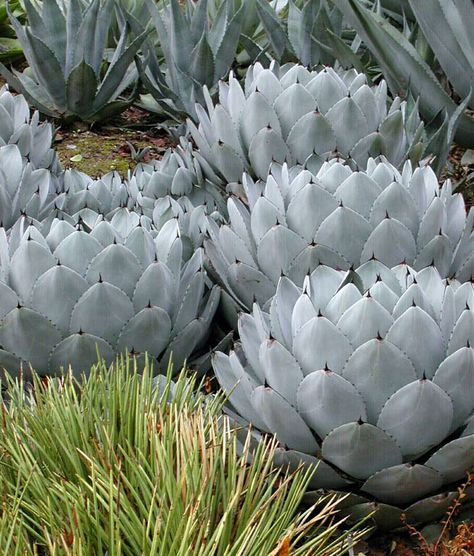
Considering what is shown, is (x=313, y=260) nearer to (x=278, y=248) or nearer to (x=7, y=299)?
(x=278, y=248)

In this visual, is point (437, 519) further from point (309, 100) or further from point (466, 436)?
point (309, 100)

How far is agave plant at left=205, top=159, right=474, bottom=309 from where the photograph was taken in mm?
1886

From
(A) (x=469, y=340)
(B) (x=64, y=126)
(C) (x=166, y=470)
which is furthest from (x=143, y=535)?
(B) (x=64, y=126)

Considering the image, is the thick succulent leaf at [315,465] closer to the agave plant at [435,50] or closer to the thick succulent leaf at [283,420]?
the thick succulent leaf at [283,420]

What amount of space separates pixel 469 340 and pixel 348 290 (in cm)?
22

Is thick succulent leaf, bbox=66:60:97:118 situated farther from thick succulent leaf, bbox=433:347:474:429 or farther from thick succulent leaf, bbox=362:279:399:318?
thick succulent leaf, bbox=433:347:474:429

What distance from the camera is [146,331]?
1.91 metres

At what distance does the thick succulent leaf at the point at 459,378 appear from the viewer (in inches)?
→ 60.2

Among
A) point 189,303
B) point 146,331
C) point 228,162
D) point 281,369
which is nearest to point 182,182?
point 228,162

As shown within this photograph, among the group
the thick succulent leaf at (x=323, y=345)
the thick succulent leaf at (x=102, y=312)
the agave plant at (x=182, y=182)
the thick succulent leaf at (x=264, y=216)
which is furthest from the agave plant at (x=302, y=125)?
the thick succulent leaf at (x=323, y=345)

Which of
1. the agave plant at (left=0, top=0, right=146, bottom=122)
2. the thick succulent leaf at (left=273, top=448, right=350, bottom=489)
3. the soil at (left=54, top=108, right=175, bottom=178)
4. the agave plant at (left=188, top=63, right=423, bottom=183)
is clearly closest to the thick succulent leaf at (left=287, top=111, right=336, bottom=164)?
the agave plant at (left=188, top=63, right=423, bottom=183)

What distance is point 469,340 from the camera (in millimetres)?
1561

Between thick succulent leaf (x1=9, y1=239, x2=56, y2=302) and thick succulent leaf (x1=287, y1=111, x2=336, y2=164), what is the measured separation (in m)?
0.75

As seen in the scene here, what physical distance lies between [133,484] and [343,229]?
0.80m
